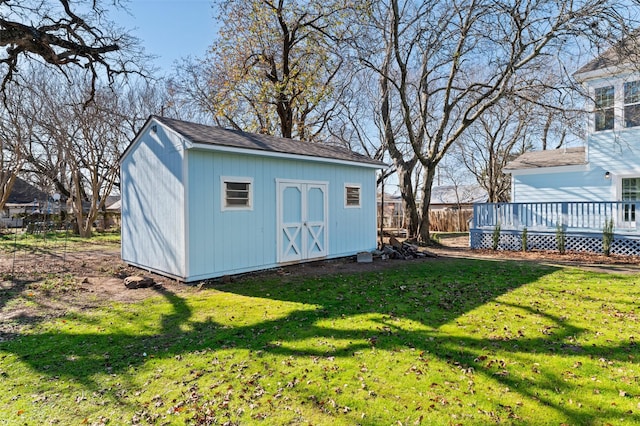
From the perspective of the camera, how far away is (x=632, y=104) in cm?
1123

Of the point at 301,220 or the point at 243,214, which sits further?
the point at 301,220

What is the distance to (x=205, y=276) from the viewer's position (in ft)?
24.5

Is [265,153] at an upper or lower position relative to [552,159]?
lower

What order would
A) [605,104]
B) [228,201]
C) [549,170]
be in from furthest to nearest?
[549,170]
[605,104]
[228,201]

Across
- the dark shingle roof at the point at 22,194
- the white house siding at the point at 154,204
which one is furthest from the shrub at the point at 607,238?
the dark shingle roof at the point at 22,194

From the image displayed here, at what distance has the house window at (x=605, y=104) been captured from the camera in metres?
11.6

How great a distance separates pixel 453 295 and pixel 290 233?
4146mm

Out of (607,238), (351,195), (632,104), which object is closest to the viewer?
A: (607,238)

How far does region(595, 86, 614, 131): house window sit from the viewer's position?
38.0 ft

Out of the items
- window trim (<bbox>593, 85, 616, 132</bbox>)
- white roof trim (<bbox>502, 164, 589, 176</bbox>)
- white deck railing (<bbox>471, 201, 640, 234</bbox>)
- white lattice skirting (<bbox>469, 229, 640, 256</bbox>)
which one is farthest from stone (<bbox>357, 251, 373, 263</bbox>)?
window trim (<bbox>593, 85, 616, 132</bbox>)

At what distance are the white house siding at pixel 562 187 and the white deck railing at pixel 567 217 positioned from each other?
3.48 feet

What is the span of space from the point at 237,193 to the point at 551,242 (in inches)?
A: 390

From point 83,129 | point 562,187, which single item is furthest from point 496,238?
point 83,129

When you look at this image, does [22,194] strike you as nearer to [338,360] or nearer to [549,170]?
[549,170]
